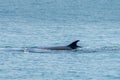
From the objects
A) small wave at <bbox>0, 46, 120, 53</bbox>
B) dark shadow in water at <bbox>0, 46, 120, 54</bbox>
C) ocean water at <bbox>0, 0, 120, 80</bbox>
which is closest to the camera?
ocean water at <bbox>0, 0, 120, 80</bbox>

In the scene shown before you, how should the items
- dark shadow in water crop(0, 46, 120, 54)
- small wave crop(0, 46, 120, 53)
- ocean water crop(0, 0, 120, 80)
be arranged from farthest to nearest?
1. small wave crop(0, 46, 120, 53)
2. dark shadow in water crop(0, 46, 120, 54)
3. ocean water crop(0, 0, 120, 80)

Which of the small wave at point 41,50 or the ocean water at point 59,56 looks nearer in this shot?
the ocean water at point 59,56

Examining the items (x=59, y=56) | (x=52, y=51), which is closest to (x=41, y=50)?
(x=52, y=51)

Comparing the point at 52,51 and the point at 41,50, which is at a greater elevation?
the point at 41,50

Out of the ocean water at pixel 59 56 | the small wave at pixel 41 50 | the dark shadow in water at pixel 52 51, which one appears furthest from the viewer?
the small wave at pixel 41 50

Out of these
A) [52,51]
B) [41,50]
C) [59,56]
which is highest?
[41,50]

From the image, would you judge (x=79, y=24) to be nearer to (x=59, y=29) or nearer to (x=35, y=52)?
(x=59, y=29)

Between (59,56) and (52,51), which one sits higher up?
(52,51)

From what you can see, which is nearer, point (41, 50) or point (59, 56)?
point (59, 56)

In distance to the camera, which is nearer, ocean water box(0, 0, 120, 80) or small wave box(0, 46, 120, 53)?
ocean water box(0, 0, 120, 80)

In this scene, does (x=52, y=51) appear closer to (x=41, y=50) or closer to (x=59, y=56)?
(x=41, y=50)

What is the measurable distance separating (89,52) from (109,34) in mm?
15595

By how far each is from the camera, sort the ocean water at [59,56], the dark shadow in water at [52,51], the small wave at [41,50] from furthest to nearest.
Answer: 1. the small wave at [41,50]
2. the dark shadow in water at [52,51]
3. the ocean water at [59,56]

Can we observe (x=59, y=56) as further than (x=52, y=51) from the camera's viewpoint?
No
